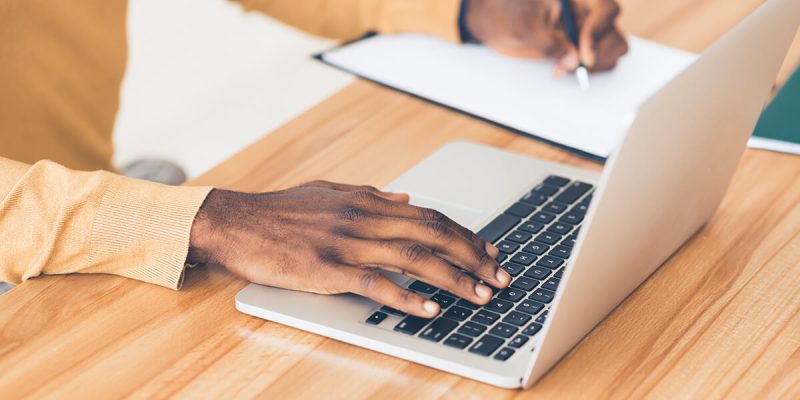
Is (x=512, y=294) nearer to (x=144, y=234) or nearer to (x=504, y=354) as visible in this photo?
(x=504, y=354)

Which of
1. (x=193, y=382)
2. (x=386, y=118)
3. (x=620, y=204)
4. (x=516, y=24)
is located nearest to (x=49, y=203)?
(x=193, y=382)

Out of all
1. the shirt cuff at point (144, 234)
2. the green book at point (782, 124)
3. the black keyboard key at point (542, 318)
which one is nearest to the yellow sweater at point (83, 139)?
the shirt cuff at point (144, 234)

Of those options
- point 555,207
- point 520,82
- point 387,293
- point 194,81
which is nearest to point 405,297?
point 387,293

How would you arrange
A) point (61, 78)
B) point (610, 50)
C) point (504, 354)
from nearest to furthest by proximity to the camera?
1. point (504, 354)
2. point (610, 50)
3. point (61, 78)

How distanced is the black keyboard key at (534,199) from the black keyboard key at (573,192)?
0.01 metres

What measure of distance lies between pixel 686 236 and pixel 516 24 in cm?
50

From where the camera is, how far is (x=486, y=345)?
0.75 meters

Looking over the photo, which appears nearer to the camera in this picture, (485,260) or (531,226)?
(485,260)

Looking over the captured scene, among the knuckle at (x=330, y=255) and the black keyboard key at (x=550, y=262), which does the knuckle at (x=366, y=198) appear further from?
the black keyboard key at (x=550, y=262)

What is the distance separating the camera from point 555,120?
44.9 inches

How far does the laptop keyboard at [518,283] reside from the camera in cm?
76

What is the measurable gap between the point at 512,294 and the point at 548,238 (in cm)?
11

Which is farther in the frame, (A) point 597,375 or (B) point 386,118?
Answer: (B) point 386,118

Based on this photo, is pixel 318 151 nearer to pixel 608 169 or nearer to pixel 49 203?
pixel 49 203
